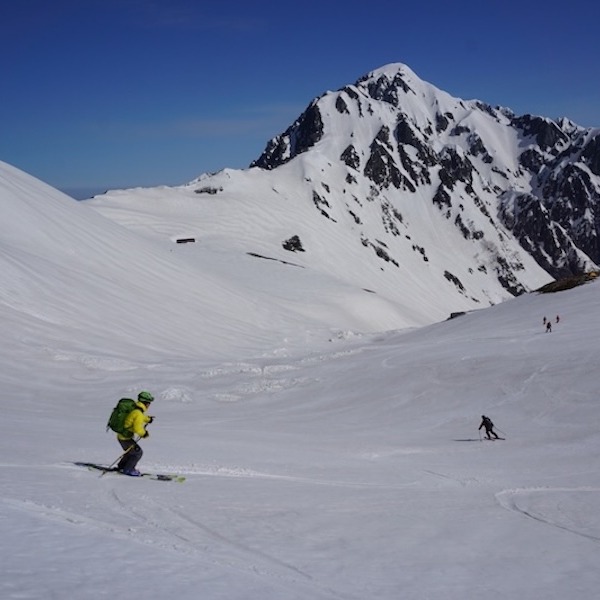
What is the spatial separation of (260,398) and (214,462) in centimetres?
1725

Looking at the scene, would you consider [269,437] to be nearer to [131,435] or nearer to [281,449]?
[281,449]

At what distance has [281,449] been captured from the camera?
731 inches

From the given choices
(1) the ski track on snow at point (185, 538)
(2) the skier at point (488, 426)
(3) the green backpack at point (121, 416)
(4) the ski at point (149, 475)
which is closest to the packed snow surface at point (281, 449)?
(1) the ski track on snow at point (185, 538)

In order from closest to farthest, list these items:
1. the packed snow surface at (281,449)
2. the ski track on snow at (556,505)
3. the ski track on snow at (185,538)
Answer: the ski track on snow at (185,538) < the packed snow surface at (281,449) < the ski track on snow at (556,505)

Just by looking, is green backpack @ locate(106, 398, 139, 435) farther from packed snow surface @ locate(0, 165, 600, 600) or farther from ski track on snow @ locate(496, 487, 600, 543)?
ski track on snow @ locate(496, 487, 600, 543)

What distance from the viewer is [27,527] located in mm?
7715

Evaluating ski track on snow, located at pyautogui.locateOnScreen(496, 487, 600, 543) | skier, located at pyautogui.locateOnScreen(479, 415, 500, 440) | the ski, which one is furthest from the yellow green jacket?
skier, located at pyautogui.locateOnScreen(479, 415, 500, 440)

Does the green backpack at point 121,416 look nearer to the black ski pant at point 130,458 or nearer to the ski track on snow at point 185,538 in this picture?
the black ski pant at point 130,458

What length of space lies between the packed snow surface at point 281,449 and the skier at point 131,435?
51 centimetres

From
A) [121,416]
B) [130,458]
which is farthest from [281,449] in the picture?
[121,416]

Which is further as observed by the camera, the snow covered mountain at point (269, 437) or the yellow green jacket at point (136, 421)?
the yellow green jacket at point (136, 421)

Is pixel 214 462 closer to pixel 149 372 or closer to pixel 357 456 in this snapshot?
pixel 357 456

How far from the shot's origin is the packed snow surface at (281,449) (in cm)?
775

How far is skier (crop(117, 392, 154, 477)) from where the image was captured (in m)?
12.2
